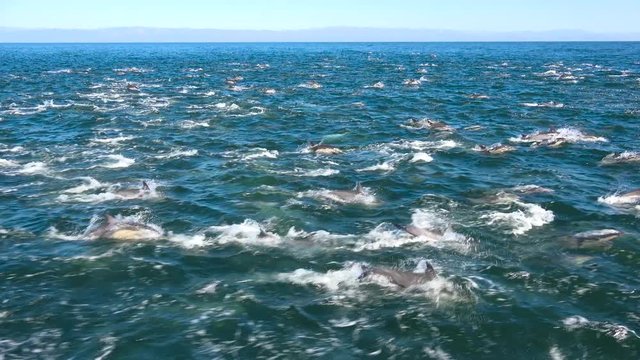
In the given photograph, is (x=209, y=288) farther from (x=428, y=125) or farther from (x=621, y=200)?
(x=428, y=125)

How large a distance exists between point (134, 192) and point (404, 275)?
1312 cm

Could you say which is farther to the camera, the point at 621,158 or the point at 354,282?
the point at 621,158

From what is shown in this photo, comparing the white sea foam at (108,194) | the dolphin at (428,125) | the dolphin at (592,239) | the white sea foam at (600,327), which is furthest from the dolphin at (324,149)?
the white sea foam at (600,327)

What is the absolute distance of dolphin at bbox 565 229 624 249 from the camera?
17719 mm

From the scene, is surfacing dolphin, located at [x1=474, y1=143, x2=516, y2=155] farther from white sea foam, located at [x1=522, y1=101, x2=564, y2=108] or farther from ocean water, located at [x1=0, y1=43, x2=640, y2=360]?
white sea foam, located at [x1=522, y1=101, x2=564, y2=108]

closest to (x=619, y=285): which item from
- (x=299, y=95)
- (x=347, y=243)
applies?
(x=347, y=243)

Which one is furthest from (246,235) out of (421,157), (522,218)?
(421,157)

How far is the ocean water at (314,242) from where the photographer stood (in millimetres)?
12828

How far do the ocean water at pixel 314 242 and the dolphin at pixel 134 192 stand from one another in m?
0.23

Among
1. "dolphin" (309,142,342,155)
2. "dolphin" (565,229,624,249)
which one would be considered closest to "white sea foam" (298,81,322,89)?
"dolphin" (309,142,342,155)

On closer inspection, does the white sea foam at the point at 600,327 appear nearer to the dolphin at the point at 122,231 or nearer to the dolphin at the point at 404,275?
the dolphin at the point at 404,275

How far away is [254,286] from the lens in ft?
50.0

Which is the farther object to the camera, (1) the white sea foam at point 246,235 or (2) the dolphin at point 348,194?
(2) the dolphin at point 348,194

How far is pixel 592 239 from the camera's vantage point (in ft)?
58.9
